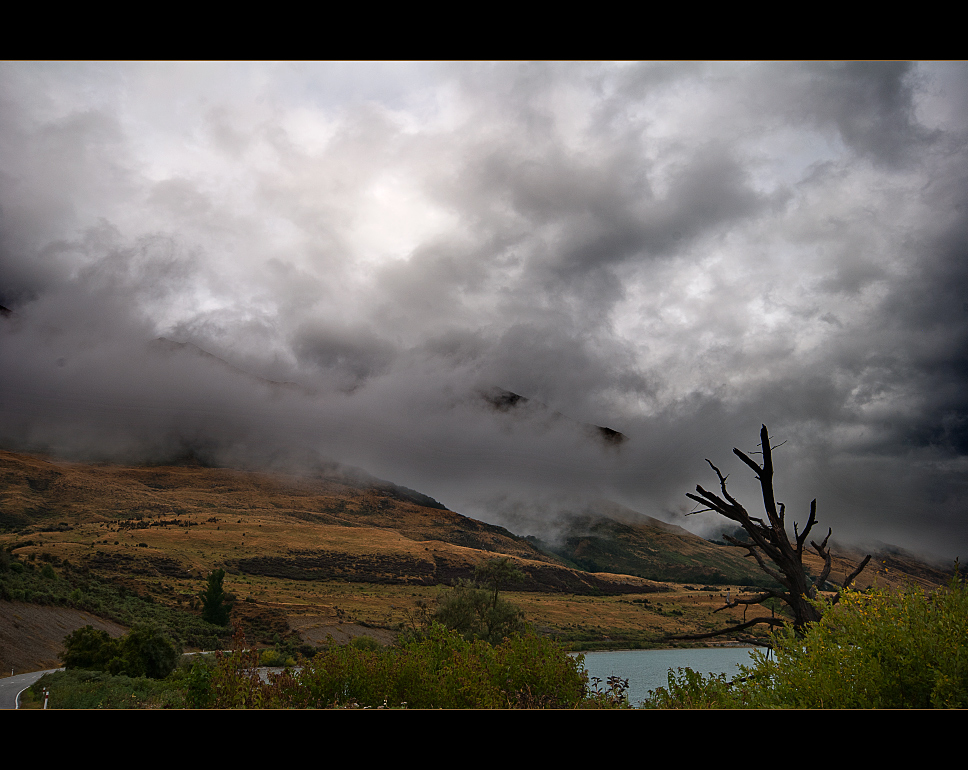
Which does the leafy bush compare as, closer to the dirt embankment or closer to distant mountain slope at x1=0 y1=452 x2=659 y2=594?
the dirt embankment

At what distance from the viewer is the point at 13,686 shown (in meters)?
14.9

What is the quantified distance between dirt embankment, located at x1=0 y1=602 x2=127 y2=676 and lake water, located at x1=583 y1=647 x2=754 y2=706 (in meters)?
20.0

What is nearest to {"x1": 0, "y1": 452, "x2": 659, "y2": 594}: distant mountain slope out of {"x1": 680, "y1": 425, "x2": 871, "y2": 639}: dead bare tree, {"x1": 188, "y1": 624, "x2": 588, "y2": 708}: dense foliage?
{"x1": 188, "y1": 624, "x2": 588, "y2": 708}: dense foliage

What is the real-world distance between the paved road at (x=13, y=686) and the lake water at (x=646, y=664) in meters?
17.2

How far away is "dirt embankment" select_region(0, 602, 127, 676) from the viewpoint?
59.9 ft

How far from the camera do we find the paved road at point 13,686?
12293 millimetres

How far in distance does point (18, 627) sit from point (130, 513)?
92.7 feet

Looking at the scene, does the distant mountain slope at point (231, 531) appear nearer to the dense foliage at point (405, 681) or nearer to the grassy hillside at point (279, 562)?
the grassy hillside at point (279, 562)

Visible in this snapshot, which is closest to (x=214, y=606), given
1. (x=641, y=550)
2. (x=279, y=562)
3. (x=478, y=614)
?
(x=478, y=614)

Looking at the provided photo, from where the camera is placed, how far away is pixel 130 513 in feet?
146

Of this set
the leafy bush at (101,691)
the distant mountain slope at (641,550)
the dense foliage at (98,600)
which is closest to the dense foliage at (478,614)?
the leafy bush at (101,691)

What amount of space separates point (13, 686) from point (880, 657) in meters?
20.8
